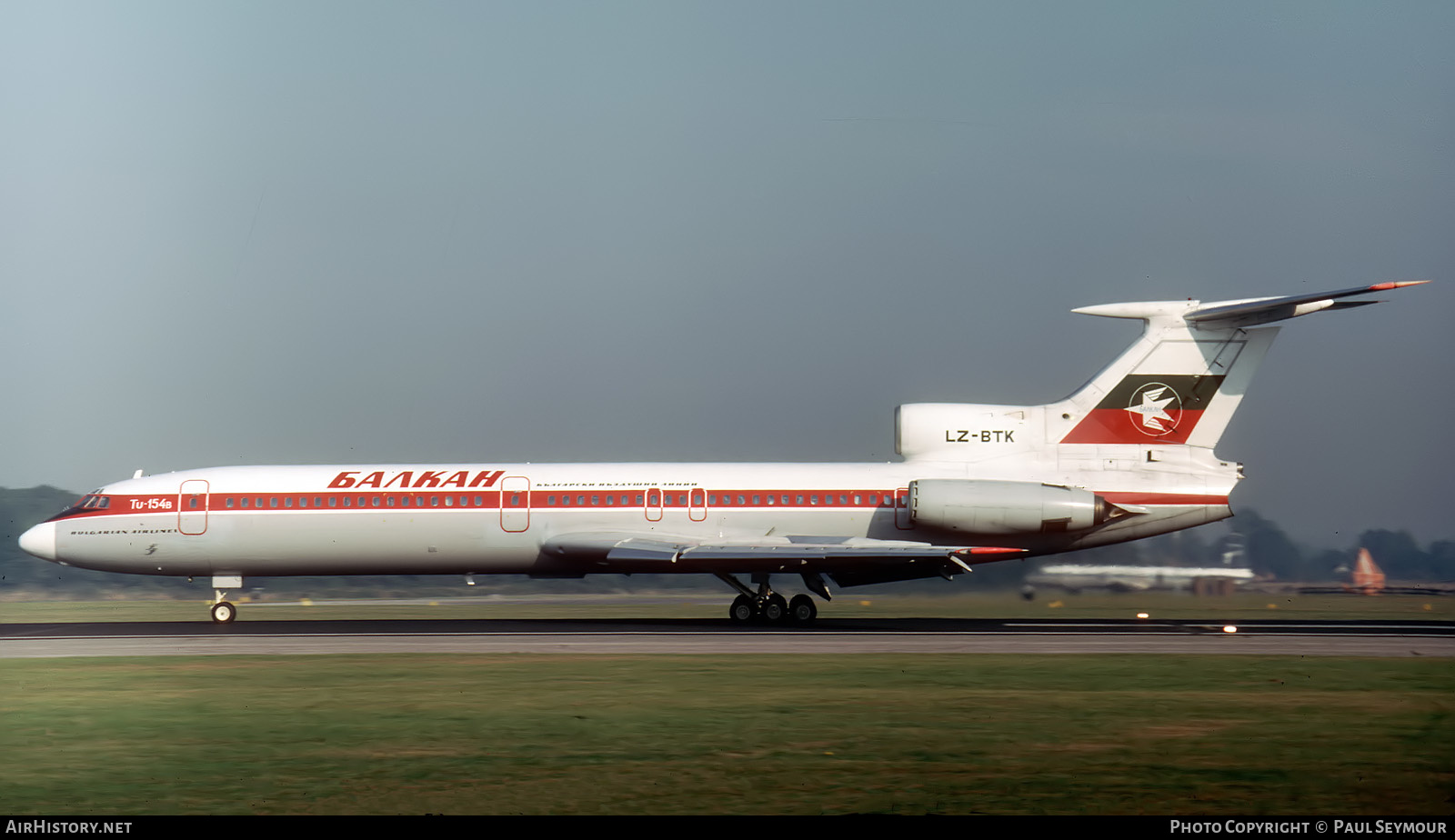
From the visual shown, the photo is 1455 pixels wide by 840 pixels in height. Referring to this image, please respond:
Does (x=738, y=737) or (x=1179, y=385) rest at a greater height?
→ (x=1179, y=385)

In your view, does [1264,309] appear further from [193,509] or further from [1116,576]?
[193,509]

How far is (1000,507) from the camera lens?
31.0 m

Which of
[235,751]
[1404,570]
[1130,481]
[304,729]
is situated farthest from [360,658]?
[1404,570]

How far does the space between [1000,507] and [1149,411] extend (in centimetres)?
458

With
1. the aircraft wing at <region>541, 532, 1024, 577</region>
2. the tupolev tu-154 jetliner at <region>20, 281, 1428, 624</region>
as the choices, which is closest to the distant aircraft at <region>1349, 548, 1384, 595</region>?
the tupolev tu-154 jetliner at <region>20, 281, 1428, 624</region>

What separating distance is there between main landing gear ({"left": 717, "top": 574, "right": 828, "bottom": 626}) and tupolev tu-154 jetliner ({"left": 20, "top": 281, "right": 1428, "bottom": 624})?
46 mm

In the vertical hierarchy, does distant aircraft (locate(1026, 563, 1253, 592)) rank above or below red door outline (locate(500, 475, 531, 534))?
below

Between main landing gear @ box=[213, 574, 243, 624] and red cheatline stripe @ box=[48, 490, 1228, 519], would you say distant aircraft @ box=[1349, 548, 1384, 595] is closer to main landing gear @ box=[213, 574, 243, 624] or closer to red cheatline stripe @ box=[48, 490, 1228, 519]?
red cheatline stripe @ box=[48, 490, 1228, 519]

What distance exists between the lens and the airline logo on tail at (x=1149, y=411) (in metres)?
32.3

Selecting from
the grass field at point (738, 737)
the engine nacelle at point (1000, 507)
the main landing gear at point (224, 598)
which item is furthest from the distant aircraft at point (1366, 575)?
the main landing gear at point (224, 598)

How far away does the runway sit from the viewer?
23.7m

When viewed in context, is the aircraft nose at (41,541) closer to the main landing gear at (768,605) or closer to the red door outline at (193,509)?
the red door outline at (193,509)

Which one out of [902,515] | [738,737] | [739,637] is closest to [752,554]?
[739,637]

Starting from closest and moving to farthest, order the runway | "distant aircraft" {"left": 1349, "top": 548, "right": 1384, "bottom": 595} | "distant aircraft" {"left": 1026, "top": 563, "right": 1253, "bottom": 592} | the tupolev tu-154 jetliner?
the runway
the tupolev tu-154 jetliner
"distant aircraft" {"left": 1026, "top": 563, "right": 1253, "bottom": 592}
"distant aircraft" {"left": 1349, "top": 548, "right": 1384, "bottom": 595}
